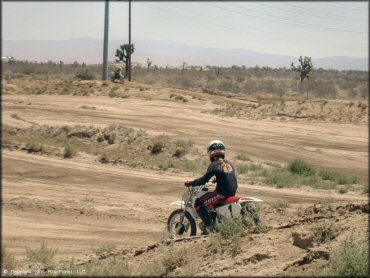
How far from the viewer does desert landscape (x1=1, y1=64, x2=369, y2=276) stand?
8.26 meters

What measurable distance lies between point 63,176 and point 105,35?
38574mm

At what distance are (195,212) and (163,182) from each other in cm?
894

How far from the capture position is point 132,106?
43.4m

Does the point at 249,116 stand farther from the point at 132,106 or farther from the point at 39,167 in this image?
the point at 39,167

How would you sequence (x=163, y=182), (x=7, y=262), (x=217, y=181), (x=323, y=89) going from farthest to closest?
(x=323, y=89)
(x=163, y=182)
(x=217, y=181)
(x=7, y=262)

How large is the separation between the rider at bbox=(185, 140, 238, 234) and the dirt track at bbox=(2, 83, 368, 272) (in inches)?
65.2

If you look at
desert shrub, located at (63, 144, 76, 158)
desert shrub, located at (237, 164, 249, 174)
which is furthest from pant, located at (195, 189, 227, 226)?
desert shrub, located at (63, 144, 76, 158)

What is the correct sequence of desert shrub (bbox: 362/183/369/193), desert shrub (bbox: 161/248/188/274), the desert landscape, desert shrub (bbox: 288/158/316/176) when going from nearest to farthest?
1. desert shrub (bbox: 161/248/188/274)
2. the desert landscape
3. desert shrub (bbox: 362/183/369/193)
4. desert shrub (bbox: 288/158/316/176)

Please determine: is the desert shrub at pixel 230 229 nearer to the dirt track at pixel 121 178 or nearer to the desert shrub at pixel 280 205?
the dirt track at pixel 121 178

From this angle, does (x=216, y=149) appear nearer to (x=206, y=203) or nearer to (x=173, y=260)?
(x=206, y=203)

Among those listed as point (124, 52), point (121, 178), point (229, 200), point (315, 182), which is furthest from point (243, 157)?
point (124, 52)

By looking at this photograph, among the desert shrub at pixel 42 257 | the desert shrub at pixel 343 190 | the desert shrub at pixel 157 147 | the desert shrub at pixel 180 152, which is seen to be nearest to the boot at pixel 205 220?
the desert shrub at pixel 42 257

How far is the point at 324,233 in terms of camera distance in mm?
8586

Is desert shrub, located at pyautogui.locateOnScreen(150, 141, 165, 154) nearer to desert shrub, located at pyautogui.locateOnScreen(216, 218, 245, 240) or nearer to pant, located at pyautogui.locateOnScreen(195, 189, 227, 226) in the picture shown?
pant, located at pyautogui.locateOnScreen(195, 189, 227, 226)
